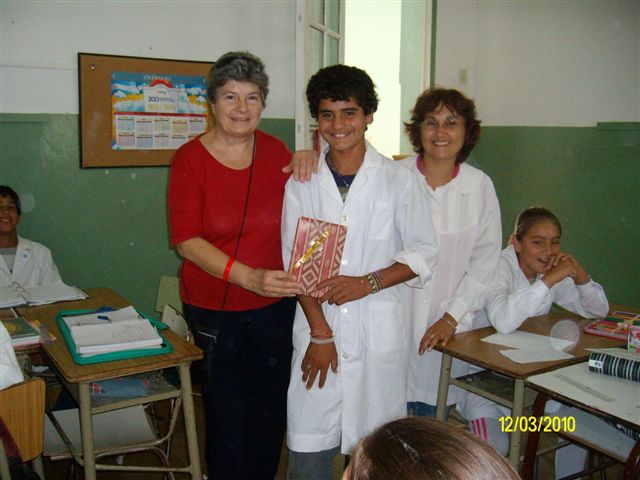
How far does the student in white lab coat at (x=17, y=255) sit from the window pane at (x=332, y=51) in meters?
2.32

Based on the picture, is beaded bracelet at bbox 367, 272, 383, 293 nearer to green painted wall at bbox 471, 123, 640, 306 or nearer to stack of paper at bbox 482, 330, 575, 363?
stack of paper at bbox 482, 330, 575, 363

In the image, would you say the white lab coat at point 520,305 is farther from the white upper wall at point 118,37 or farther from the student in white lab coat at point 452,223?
the white upper wall at point 118,37

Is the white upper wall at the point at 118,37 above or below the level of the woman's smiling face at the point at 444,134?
above

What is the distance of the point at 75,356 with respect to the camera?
90.7 inches

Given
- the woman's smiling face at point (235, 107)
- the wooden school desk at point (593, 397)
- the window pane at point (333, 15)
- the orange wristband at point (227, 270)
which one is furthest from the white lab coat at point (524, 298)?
the window pane at point (333, 15)

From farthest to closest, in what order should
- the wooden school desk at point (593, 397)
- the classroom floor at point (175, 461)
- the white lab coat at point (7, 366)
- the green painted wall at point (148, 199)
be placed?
the green painted wall at point (148, 199)
the classroom floor at point (175, 461)
the white lab coat at point (7, 366)
the wooden school desk at point (593, 397)

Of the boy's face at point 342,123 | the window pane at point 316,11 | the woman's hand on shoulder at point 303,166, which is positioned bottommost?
the woman's hand on shoulder at point 303,166

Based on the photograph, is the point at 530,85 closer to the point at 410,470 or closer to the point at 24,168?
the point at 24,168

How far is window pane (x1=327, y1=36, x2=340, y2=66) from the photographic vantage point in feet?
14.6

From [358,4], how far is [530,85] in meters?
2.51

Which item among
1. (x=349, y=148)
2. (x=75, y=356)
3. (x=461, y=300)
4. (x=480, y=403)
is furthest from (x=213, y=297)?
(x=480, y=403)
